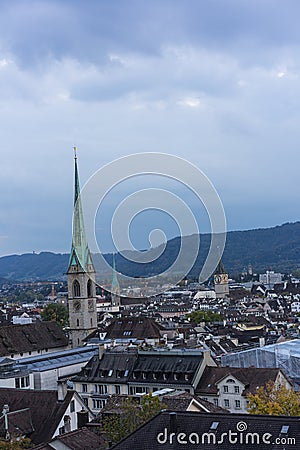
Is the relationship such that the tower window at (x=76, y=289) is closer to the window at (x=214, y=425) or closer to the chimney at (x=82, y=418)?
the chimney at (x=82, y=418)

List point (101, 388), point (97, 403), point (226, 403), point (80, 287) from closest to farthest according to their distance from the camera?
point (226, 403), point (97, 403), point (101, 388), point (80, 287)

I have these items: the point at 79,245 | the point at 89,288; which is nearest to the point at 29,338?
the point at 89,288

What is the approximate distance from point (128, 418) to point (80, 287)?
2350 inches

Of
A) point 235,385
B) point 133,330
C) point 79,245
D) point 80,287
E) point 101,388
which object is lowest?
point 101,388

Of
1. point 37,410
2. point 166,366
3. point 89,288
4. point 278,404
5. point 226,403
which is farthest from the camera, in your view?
point 89,288

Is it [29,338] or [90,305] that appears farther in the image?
[90,305]

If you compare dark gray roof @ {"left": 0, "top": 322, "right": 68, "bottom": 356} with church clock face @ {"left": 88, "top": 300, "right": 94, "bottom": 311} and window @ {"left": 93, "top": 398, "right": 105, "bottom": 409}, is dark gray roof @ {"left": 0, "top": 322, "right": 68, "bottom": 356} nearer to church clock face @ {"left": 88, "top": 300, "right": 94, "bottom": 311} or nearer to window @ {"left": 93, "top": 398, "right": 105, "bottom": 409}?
church clock face @ {"left": 88, "top": 300, "right": 94, "bottom": 311}

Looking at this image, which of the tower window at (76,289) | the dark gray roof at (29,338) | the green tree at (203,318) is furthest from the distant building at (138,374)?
the green tree at (203,318)

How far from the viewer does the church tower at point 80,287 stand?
298 feet

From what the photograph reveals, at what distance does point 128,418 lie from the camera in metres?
33.0

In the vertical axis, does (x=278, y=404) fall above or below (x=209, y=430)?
below

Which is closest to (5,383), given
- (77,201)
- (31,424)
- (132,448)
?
(31,424)

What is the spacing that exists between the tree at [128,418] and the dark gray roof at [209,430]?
5086 millimetres

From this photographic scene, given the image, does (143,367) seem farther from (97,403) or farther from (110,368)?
(97,403)
